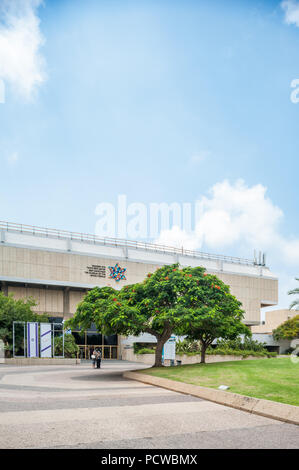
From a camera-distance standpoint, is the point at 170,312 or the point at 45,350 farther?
the point at 45,350

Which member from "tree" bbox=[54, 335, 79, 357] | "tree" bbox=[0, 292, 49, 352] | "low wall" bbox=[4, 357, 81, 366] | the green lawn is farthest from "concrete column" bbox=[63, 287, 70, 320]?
the green lawn

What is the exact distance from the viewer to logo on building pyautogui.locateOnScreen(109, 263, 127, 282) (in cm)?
6372

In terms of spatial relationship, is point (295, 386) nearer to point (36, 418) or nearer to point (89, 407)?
point (89, 407)

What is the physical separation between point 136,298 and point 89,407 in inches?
543

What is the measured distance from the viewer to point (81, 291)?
207 feet

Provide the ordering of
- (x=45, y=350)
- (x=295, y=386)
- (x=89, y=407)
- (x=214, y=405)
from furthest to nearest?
1. (x=45, y=350)
2. (x=295, y=386)
3. (x=214, y=405)
4. (x=89, y=407)

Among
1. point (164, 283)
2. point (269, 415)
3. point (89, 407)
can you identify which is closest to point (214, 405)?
point (269, 415)

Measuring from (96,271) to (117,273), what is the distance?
3270 millimetres

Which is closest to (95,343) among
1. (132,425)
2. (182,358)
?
(182,358)

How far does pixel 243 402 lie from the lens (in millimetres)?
12383

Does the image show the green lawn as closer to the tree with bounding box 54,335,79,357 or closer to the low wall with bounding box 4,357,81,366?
the low wall with bounding box 4,357,81,366

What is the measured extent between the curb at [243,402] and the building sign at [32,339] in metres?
22.5
